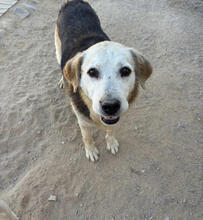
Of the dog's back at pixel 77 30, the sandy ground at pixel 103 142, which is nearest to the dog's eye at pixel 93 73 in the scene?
the dog's back at pixel 77 30

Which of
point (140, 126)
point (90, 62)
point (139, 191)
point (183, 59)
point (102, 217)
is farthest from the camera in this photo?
point (183, 59)

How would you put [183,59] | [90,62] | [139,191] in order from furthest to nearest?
[183,59]
[139,191]
[90,62]

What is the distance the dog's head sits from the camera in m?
2.08

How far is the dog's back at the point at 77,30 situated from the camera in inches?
128

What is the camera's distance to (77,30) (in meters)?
3.46

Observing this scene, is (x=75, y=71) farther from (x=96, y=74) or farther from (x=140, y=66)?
(x=140, y=66)

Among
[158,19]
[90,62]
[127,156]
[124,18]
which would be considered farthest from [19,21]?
[127,156]

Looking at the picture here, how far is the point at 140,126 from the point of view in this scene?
11.8ft

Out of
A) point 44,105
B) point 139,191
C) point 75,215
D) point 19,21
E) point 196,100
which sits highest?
point 19,21

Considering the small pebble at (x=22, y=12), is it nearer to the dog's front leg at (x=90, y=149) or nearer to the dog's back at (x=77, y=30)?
the dog's back at (x=77, y=30)

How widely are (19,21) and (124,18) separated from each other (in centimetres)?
324

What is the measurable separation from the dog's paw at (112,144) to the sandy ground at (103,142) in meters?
0.10

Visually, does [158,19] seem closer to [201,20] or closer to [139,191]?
[201,20]

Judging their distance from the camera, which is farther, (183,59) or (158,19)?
(158,19)
